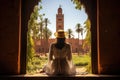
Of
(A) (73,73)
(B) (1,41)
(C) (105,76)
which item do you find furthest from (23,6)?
(C) (105,76)

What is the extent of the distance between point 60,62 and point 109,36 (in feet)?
3.59

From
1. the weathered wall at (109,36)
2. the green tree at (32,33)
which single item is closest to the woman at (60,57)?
the weathered wall at (109,36)

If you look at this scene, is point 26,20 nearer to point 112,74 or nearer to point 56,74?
A: point 56,74

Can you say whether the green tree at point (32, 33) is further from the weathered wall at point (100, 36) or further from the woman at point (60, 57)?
the woman at point (60, 57)

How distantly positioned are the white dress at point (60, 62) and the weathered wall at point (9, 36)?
0.67m

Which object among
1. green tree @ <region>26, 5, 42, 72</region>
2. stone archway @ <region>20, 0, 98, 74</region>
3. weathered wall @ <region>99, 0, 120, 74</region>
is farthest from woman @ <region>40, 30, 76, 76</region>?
green tree @ <region>26, 5, 42, 72</region>

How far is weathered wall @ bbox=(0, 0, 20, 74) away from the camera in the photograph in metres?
5.17

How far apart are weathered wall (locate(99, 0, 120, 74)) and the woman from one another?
668mm

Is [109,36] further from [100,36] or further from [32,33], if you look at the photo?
[32,33]

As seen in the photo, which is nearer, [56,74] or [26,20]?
[56,74]

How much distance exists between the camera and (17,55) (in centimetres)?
518

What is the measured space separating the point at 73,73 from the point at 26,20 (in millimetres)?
1446

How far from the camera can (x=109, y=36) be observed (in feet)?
17.1

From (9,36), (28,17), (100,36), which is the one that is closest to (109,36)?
(100,36)
